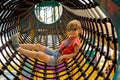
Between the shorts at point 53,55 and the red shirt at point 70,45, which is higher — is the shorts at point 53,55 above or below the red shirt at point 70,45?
below

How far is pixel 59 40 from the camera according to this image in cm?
470

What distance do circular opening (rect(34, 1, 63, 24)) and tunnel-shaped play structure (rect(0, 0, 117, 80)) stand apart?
6.3 inches

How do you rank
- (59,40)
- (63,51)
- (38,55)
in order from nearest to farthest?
(38,55) < (63,51) < (59,40)

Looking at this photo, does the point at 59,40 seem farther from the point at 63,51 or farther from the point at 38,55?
the point at 38,55

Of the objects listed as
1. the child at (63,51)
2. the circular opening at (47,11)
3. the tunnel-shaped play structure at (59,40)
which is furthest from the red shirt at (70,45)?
the circular opening at (47,11)

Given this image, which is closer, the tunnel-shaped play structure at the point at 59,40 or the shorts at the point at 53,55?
the tunnel-shaped play structure at the point at 59,40

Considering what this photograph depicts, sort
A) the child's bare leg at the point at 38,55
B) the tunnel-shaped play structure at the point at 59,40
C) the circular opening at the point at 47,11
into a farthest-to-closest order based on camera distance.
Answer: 1. the circular opening at the point at 47,11
2. the child's bare leg at the point at 38,55
3. the tunnel-shaped play structure at the point at 59,40

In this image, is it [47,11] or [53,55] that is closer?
[53,55]

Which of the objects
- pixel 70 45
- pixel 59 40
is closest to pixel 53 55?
pixel 70 45

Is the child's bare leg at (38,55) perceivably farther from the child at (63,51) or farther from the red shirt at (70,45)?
the red shirt at (70,45)

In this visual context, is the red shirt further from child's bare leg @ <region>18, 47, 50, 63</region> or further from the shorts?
child's bare leg @ <region>18, 47, 50, 63</region>

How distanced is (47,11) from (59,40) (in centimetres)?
138

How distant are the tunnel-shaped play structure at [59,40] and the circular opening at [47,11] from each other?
160 millimetres

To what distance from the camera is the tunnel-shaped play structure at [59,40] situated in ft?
8.80
